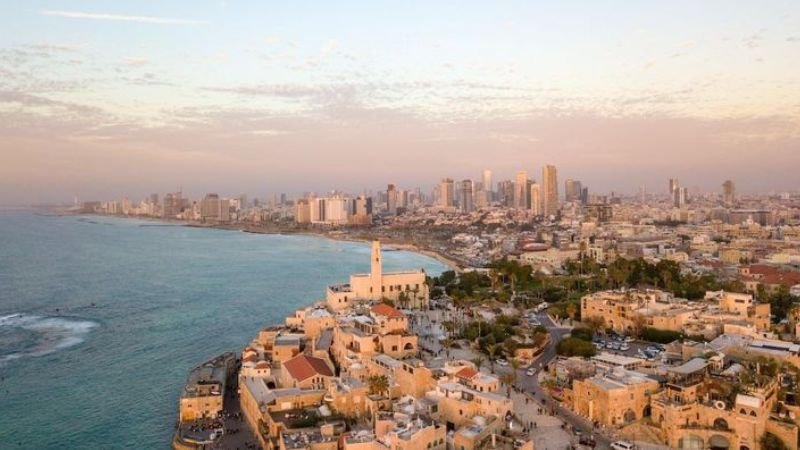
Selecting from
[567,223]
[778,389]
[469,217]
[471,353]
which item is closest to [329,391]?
[471,353]

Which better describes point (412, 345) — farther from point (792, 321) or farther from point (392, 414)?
point (792, 321)

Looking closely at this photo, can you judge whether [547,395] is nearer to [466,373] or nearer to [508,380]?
[508,380]

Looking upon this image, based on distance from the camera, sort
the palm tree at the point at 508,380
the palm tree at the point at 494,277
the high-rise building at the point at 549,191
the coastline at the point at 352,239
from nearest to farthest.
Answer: the palm tree at the point at 508,380 < the palm tree at the point at 494,277 < the coastline at the point at 352,239 < the high-rise building at the point at 549,191

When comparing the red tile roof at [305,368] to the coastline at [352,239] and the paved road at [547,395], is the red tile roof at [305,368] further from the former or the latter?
the coastline at [352,239]

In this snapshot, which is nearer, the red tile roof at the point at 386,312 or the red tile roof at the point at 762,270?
the red tile roof at the point at 386,312

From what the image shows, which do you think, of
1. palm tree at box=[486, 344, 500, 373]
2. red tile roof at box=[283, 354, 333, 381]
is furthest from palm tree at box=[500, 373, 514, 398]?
red tile roof at box=[283, 354, 333, 381]

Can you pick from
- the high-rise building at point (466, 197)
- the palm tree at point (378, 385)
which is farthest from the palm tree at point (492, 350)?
the high-rise building at point (466, 197)
